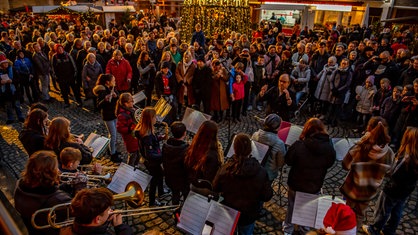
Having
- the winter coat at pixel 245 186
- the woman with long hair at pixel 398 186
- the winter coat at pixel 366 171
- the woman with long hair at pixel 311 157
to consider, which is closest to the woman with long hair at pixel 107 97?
the winter coat at pixel 245 186

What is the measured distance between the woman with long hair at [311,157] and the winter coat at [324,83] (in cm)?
479

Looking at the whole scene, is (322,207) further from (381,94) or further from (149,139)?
(381,94)

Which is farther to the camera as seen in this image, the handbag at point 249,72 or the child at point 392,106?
the handbag at point 249,72

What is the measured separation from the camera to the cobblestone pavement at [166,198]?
5.04 m

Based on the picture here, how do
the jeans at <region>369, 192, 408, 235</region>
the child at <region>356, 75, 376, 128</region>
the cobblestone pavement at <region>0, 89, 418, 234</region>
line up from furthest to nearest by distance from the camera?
1. the child at <region>356, 75, 376, 128</region>
2. the cobblestone pavement at <region>0, 89, 418, 234</region>
3. the jeans at <region>369, 192, 408, 235</region>

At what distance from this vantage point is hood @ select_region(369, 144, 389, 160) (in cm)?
410

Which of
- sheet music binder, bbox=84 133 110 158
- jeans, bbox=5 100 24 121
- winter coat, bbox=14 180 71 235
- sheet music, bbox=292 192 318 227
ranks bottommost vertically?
jeans, bbox=5 100 24 121

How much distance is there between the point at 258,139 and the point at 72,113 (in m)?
6.92

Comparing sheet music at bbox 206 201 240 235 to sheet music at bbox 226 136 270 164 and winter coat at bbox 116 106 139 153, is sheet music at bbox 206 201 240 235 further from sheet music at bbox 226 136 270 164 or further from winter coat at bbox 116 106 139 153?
winter coat at bbox 116 106 139 153

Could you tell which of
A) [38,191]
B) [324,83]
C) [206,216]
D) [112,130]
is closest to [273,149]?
[206,216]

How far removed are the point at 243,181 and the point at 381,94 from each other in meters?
5.71

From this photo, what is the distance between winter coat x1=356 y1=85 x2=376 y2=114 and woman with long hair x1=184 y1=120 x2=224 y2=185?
5.50 meters

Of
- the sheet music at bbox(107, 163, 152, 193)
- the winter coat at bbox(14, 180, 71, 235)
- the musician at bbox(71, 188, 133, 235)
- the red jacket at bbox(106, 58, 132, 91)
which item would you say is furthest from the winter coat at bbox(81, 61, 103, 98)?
the musician at bbox(71, 188, 133, 235)

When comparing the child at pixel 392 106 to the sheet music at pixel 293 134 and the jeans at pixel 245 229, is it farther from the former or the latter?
the jeans at pixel 245 229
